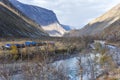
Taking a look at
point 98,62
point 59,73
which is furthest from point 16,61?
point 59,73

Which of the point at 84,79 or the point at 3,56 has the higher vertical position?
the point at 3,56

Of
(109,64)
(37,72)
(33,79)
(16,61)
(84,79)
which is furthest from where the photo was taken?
(16,61)

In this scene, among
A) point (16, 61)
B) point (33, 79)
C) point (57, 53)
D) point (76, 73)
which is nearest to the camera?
point (33, 79)

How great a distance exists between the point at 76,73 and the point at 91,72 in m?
3.98

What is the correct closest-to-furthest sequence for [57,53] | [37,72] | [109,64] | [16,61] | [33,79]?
[33,79], [37,72], [109,64], [16,61], [57,53]

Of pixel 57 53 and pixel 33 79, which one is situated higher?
pixel 57 53

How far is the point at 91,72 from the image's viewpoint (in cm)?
9425

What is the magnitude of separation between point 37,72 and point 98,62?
40936mm

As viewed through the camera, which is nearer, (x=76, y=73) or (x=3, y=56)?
(x=76, y=73)

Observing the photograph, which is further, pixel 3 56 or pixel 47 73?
pixel 3 56

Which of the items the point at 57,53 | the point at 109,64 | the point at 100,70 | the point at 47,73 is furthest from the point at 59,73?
the point at 57,53

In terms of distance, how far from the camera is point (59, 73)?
257ft

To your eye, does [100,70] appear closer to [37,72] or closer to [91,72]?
[91,72]

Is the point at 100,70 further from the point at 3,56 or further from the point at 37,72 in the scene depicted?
the point at 3,56
